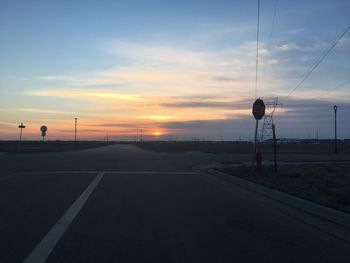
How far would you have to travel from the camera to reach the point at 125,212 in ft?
42.3

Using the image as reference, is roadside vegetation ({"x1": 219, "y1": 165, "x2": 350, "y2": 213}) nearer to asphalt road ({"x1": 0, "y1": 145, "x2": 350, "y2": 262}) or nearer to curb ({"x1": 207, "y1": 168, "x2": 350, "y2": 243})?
curb ({"x1": 207, "y1": 168, "x2": 350, "y2": 243})

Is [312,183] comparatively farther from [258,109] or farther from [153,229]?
[153,229]

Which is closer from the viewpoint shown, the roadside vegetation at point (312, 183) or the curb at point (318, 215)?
the curb at point (318, 215)

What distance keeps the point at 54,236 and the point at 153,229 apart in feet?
6.15

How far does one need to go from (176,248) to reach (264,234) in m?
2.18

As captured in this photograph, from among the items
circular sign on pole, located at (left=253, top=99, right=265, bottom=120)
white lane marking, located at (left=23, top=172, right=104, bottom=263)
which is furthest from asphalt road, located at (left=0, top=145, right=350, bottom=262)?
circular sign on pole, located at (left=253, top=99, right=265, bottom=120)

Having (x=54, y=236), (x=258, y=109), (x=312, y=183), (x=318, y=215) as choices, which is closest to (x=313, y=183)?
(x=312, y=183)

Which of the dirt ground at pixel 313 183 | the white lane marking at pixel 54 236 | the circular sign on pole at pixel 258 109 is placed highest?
the circular sign on pole at pixel 258 109

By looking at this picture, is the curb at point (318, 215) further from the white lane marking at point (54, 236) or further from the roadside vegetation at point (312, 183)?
the white lane marking at point (54, 236)

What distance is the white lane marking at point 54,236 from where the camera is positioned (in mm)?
8211

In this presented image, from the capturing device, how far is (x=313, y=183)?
19.7 m

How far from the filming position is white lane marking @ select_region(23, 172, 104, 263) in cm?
821

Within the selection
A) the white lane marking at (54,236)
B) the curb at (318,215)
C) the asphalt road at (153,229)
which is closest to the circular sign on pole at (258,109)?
the curb at (318,215)

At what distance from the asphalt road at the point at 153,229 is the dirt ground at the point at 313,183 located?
1333 mm
